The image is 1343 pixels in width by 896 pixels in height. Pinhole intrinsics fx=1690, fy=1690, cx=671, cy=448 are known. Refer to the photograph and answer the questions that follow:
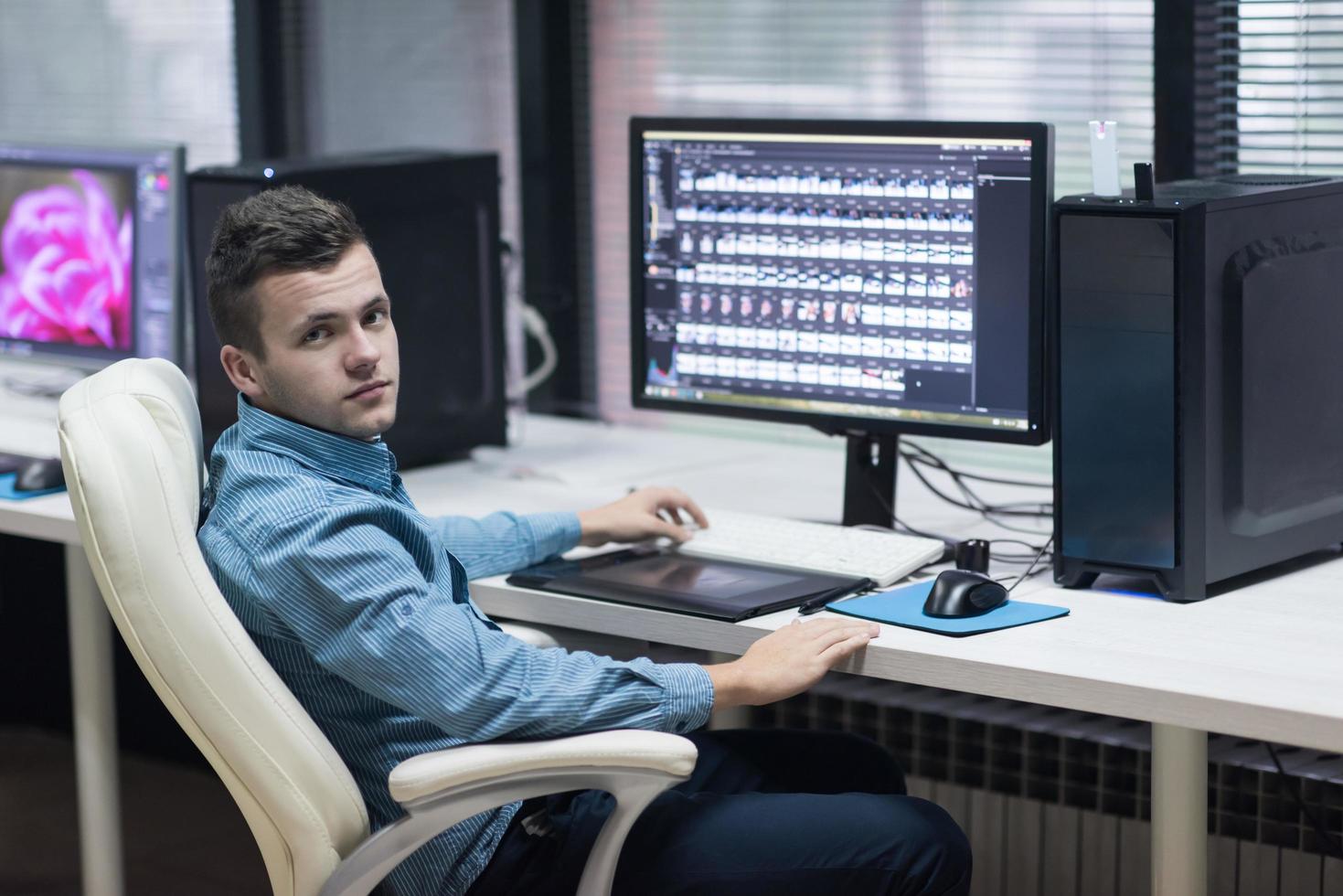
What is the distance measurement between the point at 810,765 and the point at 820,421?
0.45 m

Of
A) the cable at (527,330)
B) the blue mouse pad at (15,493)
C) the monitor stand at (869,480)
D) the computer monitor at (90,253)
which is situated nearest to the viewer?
the monitor stand at (869,480)

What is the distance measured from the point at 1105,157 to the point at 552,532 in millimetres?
759

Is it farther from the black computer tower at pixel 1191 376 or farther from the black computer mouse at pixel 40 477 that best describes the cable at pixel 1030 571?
the black computer mouse at pixel 40 477

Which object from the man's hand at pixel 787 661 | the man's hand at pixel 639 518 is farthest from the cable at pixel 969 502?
the man's hand at pixel 787 661

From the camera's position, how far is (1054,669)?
61.4 inches

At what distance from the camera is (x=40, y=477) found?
2291mm

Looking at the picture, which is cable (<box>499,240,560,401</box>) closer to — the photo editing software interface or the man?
the photo editing software interface

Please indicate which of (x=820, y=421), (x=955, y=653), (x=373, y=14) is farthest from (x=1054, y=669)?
(x=373, y=14)

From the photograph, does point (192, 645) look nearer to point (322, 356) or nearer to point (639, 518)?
point (322, 356)

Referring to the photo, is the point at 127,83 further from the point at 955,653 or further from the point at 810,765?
the point at 955,653

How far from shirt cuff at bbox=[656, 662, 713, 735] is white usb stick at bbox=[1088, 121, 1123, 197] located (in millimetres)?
684

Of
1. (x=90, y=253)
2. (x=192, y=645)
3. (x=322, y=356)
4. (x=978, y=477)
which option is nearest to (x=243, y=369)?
(x=322, y=356)

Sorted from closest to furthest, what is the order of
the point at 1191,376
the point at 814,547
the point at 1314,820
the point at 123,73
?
the point at 1191,376
the point at 814,547
the point at 1314,820
the point at 123,73

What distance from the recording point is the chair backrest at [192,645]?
1.50 m
